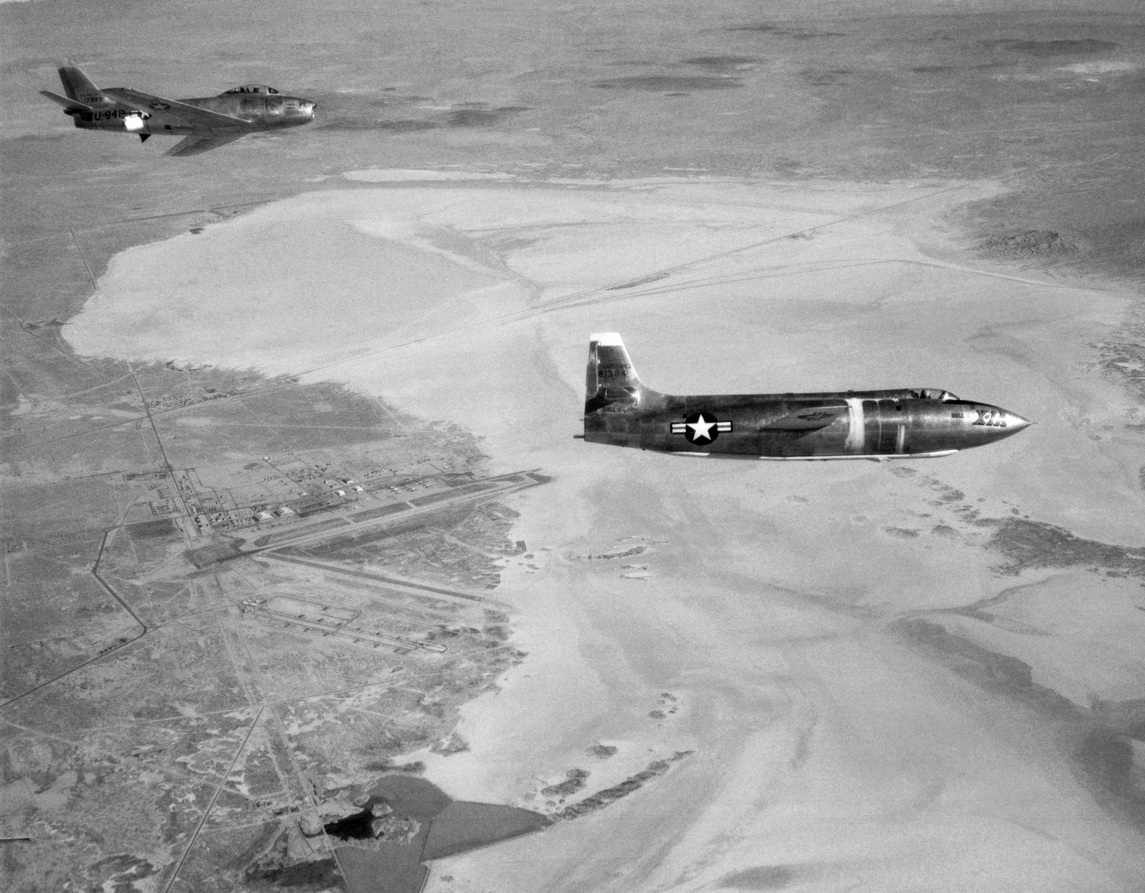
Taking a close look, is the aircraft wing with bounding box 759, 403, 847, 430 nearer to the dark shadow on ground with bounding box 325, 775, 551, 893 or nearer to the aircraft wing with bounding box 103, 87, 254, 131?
the dark shadow on ground with bounding box 325, 775, 551, 893

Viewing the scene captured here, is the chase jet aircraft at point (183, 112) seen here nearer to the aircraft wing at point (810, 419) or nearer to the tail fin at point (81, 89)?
the tail fin at point (81, 89)

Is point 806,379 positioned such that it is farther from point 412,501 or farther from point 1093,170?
point 1093,170

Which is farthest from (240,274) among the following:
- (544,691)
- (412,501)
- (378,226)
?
(544,691)

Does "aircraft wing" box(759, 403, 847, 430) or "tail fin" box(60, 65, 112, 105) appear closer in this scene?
"aircraft wing" box(759, 403, 847, 430)

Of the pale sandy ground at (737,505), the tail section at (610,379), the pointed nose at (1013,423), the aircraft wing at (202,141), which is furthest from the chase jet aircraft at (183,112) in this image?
the pointed nose at (1013,423)

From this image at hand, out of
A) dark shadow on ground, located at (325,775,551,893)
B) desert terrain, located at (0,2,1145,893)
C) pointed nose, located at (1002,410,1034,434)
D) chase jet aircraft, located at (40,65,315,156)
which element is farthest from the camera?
chase jet aircraft, located at (40,65,315,156)

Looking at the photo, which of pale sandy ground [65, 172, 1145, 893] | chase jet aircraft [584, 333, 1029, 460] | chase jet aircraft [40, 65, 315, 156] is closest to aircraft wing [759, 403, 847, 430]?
chase jet aircraft [584, 333, 1029, 460]
